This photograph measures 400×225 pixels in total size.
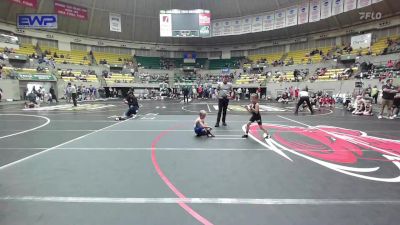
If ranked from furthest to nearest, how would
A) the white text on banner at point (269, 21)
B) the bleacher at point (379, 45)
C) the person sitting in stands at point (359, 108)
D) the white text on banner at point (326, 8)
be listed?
the white text on banner at point (269, 21), the white text on banner at point (326, 8), the bleacher at point (379, 45), the person sitting in stands at point (359, 108)

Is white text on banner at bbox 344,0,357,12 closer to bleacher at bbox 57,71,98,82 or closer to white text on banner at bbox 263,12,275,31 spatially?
white text on banner at bbox 263,12,275,31

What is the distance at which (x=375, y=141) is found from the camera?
26.4 ft

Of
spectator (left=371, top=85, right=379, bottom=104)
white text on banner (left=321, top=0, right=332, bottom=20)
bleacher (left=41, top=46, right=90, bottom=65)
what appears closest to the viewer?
spectator (left=371, top=85, right=379, bottom=104)

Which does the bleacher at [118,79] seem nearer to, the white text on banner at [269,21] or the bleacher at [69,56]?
the bleacher at [69,56]

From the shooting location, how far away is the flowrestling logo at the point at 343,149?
5.24 m

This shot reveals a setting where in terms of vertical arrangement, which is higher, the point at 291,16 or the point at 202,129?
the point at 291,16

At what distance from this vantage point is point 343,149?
698 cm

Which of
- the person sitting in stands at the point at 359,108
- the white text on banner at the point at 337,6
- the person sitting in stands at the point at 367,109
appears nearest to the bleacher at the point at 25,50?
the person sitting in stands at the point at 359,108

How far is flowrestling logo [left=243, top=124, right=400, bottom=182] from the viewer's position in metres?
5.24

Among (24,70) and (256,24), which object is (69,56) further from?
(256,24)

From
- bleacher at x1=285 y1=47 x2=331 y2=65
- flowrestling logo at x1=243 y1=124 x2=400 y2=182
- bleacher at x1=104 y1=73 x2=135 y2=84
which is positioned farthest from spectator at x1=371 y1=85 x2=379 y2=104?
bleacher at x1=104 y1=73 x2=135 y2=84

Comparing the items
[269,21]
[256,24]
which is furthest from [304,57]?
[256,24]

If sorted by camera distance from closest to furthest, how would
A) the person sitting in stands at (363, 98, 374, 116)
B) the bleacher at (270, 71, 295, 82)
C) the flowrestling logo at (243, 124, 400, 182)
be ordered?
the flowrestling logo at (243, 124, 400, 182) → the person sitting in stands at (363, 98, 374, 116) → the bleacher at (270, 71, 295, 82)

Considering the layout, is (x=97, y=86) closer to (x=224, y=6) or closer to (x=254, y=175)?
(x=224, y=6)
